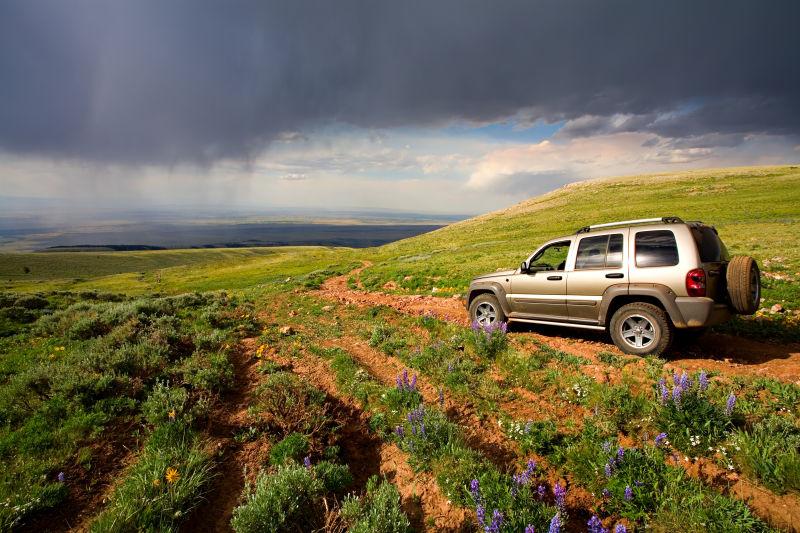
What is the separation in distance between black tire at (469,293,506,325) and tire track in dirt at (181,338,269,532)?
6.02m

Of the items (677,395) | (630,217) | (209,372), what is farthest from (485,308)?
(630,217)

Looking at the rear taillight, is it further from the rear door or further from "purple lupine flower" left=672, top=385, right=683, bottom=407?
"purple lupine flower" left=672, top=385, right=683, bottom=407

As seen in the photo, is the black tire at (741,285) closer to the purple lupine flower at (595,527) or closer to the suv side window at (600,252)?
the suv side window at (600,252)

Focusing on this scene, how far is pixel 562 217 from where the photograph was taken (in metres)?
50.2

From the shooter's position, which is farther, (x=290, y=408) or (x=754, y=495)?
(x=290, y=408)

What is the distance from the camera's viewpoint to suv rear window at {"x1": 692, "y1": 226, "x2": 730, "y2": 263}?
267 inches

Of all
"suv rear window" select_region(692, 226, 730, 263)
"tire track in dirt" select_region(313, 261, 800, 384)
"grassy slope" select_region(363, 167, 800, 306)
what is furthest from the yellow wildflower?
"grassy slope" select_region(363, 167, 800, 306)

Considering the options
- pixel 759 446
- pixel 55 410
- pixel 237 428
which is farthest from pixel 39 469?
pixel 759 446

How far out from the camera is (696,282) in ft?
21.5

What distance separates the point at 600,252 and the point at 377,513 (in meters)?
6.96

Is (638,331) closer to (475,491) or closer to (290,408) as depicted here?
(475,491)

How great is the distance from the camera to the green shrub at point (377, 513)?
136 inches

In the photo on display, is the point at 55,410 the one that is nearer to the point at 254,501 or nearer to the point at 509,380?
the point at 254,501

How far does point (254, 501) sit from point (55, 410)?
4313 mm
